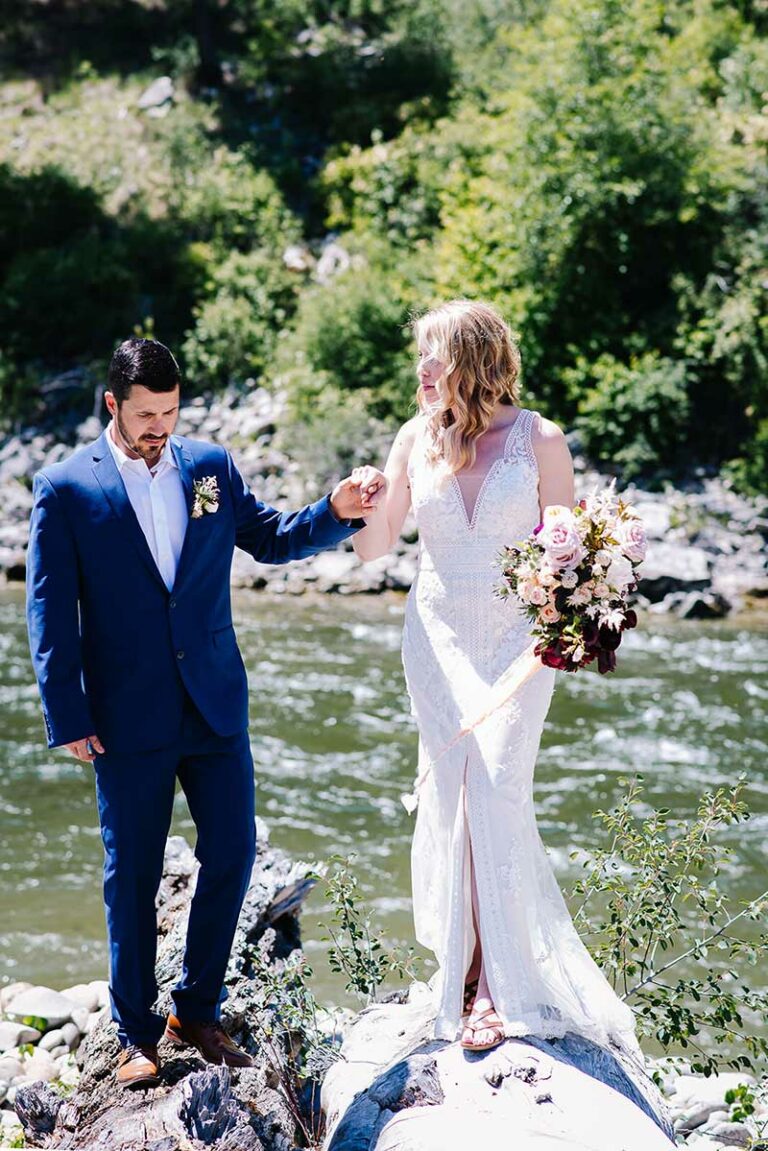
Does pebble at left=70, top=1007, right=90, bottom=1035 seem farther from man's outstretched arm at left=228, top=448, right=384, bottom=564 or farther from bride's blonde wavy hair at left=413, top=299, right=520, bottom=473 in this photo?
bride's blonde wavy hair at left=413, top=299, right=520, bottom=473

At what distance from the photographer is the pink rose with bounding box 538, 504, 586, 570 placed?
145 inches

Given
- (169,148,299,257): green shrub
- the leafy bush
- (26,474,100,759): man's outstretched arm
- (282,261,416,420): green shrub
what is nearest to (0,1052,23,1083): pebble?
(26,474,100,759): man's outstretched arm

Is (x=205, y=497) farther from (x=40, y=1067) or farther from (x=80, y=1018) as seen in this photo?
(x=80, y=1018)

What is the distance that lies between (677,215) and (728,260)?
3.10ft

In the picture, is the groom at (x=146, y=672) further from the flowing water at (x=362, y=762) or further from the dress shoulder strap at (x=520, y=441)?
the flowing water at (x=362, y=762)

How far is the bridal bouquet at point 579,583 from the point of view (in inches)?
146

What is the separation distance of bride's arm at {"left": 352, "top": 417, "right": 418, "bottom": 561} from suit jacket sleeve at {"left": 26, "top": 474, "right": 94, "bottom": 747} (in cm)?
91

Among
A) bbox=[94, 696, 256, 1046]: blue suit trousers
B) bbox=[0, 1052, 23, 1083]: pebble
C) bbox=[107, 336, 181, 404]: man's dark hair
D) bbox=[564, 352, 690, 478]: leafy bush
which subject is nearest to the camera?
bbox=[107, 336, 181, 404]: man's dark hair

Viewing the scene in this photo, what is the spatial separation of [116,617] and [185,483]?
0.45 m

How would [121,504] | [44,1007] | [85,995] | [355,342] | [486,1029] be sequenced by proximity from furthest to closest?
1. [355,342]
2. [85,995]
3. [44,1007]
4. [121,504]
5. [486,1029]

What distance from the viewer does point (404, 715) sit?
11445mm

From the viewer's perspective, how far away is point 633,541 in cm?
376

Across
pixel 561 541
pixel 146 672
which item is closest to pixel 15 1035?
pixel 146 672

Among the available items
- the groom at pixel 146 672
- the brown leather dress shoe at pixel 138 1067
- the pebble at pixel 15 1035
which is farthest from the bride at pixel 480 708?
the pebble at pixel 15 1035
